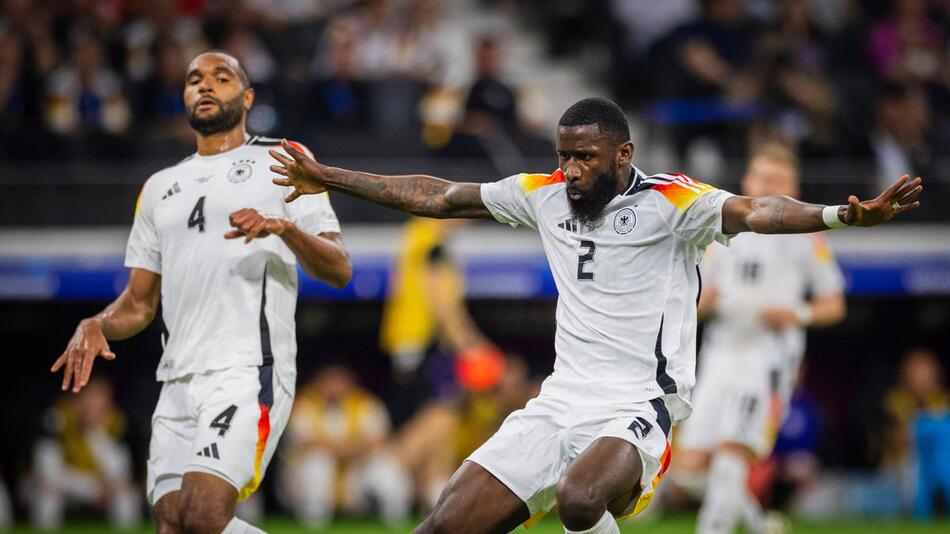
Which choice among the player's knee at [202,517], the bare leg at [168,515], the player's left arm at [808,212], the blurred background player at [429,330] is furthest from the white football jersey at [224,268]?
the blurred background player at [429,330]

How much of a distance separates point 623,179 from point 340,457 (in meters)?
8.31

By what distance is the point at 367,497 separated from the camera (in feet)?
47.1

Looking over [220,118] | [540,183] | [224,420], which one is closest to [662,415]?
[540,183]

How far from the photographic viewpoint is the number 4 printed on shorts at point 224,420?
670 centimetres

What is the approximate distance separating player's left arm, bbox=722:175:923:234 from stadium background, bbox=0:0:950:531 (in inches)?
307

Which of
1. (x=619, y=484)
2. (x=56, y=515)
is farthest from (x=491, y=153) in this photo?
(x=619, y=484)

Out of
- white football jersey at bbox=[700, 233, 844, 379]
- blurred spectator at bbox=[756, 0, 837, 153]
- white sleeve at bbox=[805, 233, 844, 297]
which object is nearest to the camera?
white football jersey at bbox=[700, 233, 844, 379]

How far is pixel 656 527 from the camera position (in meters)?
13.1

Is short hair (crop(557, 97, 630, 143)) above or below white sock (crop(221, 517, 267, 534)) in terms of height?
above

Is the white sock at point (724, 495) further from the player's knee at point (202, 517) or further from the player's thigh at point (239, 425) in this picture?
the player's knee at point (202, 517)

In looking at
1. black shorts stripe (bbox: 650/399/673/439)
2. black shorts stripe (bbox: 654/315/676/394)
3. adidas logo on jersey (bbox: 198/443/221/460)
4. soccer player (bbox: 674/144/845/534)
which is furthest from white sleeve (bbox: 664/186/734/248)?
soccer player (bbox: 674/144/845/534)

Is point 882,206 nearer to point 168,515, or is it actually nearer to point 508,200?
point 508,200

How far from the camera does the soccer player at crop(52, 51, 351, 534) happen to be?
6.74 m

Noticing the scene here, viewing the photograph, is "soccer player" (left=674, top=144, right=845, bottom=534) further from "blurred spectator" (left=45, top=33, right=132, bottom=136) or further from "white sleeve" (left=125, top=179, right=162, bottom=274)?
"blurred spectator" (left=45, top=33, right=132, bottom=136)
